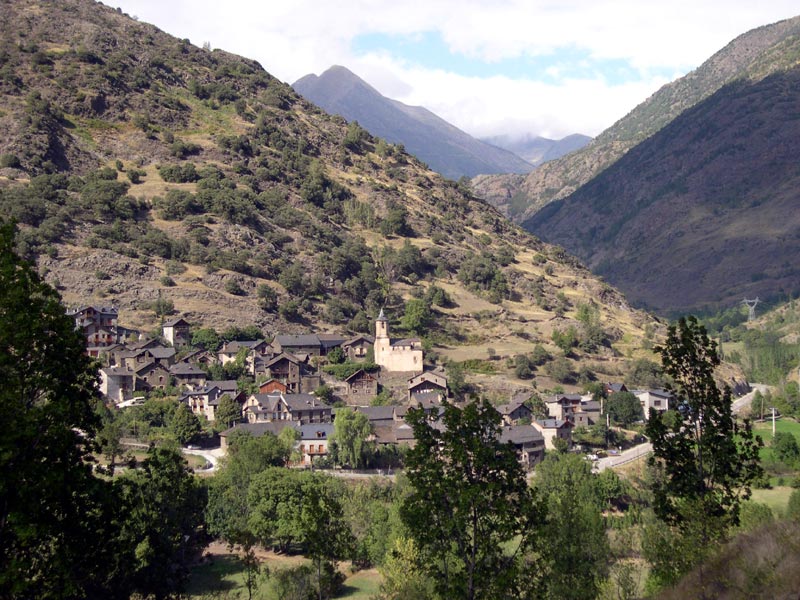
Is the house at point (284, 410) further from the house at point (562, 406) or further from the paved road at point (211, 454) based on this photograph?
the house at point (562, 406)

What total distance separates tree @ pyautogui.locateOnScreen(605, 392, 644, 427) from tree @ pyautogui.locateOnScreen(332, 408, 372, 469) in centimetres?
2433

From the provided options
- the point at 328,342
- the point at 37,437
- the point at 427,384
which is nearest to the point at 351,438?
the point at 427,384

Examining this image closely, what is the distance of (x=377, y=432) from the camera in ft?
209

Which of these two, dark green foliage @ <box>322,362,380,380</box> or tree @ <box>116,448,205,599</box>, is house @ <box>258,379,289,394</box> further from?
tree @ <box>116,448,205,599</box>

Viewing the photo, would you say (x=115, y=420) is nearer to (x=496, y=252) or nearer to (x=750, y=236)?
(x=496, y=252)

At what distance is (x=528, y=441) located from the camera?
206ft

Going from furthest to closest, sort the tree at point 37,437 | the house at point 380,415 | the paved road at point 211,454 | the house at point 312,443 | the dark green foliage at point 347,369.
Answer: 1. the dark green foliage at point 347,369
2. the house at point 380,415
3. the house at point 312,443
4. the paved road at point 211,454
5. the tree at point 37,437

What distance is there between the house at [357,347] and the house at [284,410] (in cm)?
1409

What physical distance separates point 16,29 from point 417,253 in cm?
7727

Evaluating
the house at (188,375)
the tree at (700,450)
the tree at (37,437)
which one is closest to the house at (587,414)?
the house at (188,375)

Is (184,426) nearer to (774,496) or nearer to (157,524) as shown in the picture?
(157,524)

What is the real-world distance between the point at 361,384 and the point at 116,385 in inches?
817

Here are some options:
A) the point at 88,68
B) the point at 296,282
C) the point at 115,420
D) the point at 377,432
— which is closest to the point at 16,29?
the point at 88,68

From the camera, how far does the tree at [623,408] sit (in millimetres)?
72625
